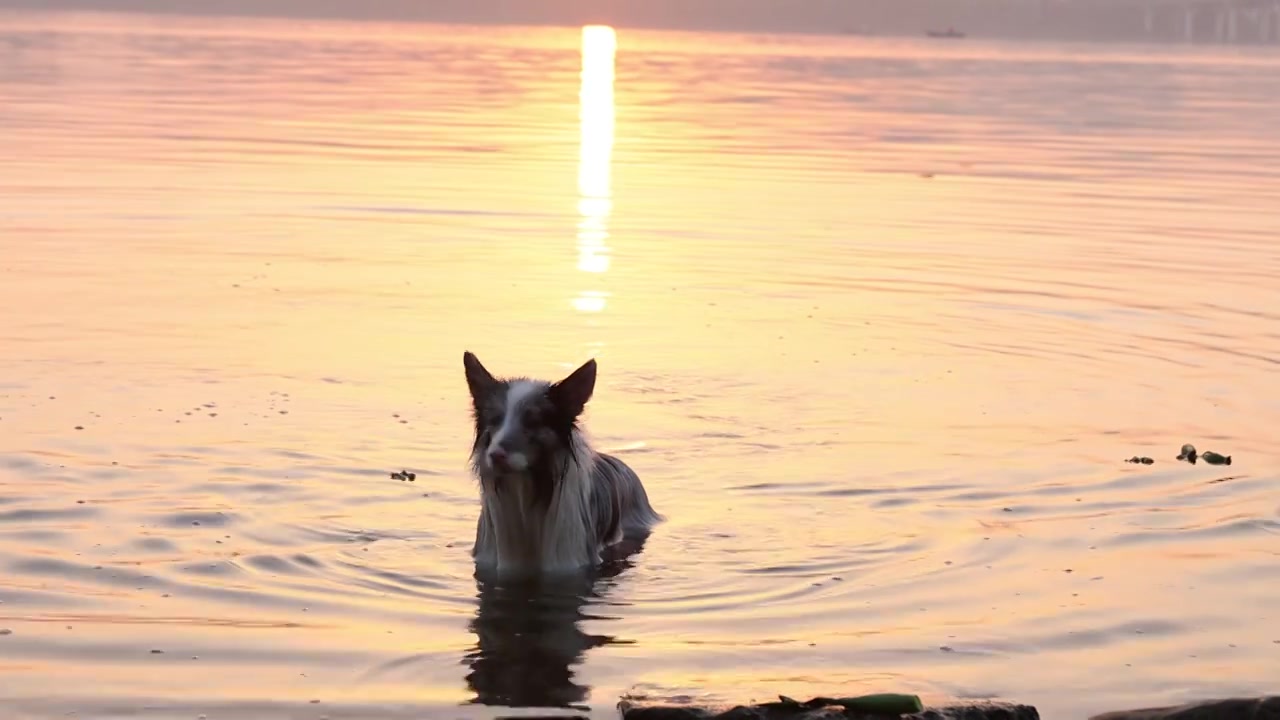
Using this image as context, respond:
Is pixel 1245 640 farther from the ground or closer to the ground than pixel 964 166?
closer to the ground

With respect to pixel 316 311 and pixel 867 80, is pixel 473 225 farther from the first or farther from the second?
pixel 867 80

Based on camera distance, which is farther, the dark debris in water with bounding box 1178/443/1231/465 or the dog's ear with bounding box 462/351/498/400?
the dark debris in water with bounding box 1178/443/1231/465

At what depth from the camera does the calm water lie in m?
10.1

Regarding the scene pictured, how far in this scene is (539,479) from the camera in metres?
11.2

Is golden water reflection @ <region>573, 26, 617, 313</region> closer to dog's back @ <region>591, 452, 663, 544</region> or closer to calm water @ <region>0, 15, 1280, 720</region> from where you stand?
calm water @ <region>0, 15, 1280, 720</region>

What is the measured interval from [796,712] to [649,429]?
6990 mm

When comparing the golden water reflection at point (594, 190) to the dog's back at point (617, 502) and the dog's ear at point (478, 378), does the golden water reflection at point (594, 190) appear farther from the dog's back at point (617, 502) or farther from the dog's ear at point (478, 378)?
the dog's ear at point (478, 378)

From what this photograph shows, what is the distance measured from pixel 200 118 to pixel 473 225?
22356mm

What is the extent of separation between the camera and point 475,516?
13.1 m

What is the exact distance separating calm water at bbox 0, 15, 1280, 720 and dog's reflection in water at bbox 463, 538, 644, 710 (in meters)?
0.04

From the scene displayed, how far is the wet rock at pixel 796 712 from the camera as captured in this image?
860 cm

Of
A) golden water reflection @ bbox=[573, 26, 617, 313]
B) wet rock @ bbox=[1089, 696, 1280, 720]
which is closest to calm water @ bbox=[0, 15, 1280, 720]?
golden water reflection @ bbox=[573, 26, 617, 313]

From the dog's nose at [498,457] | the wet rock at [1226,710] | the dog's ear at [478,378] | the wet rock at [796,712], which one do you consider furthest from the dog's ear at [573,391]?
the wet rock at [1226,710]

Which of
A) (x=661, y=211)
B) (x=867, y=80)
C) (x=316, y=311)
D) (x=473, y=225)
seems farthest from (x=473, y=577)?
(x=867, y=80)
